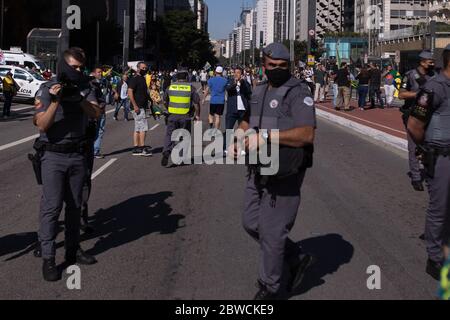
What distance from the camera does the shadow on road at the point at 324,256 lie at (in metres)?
5.21

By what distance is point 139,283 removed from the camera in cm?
517

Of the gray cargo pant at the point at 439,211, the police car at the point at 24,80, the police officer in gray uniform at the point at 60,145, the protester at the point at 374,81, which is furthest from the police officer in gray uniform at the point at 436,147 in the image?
the police car at the point at 24,80

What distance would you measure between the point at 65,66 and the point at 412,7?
5035 inches

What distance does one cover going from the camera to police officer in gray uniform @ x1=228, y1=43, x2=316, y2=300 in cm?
437

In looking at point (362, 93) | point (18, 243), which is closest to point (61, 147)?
point (18, 243)

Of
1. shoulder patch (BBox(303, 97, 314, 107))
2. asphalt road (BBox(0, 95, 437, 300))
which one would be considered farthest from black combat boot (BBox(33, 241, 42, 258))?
shoulder patch (BBox(303, 97, 314, 107))

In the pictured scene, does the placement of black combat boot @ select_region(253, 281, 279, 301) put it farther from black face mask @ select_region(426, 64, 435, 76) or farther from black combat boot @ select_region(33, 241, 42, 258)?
black face mask @ select_region(426, 64, 435, 76)

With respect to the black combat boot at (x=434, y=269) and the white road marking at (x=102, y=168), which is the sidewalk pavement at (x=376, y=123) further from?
the black combat boot at (x=434, y=269)

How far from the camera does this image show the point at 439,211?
5.37 metres

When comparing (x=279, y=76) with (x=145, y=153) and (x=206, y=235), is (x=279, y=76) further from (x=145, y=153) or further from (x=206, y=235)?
(x=145, y=153)

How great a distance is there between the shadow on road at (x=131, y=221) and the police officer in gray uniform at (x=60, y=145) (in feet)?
2.93
